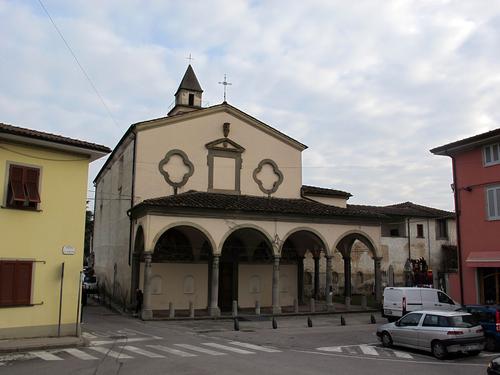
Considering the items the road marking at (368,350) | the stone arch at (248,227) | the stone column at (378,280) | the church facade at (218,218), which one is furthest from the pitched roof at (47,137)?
the stone column at (378,280)

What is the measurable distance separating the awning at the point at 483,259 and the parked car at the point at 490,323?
540 centimetres

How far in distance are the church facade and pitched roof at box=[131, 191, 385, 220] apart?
65 mm

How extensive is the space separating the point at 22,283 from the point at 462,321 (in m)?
12.8

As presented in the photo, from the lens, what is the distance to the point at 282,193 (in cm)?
2970

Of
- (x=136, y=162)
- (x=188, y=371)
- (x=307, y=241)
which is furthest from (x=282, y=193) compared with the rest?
(x=188, y=371)

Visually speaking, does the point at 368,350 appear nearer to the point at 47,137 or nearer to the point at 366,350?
the point at 366,350

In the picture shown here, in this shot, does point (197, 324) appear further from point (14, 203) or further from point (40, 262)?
point (14, 203)

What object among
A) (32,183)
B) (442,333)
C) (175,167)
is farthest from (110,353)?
(175,167)

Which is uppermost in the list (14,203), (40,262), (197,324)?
(14,203)

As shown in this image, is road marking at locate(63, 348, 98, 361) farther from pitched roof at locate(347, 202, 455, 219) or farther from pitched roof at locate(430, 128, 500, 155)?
pitched roof at locate(347, 202, 455, 219)

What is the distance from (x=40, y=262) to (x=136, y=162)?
11.5 meters

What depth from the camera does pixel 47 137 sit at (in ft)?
50.3

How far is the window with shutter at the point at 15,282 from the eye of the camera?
47.6 ft

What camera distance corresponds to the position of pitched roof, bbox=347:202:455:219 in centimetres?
4038
